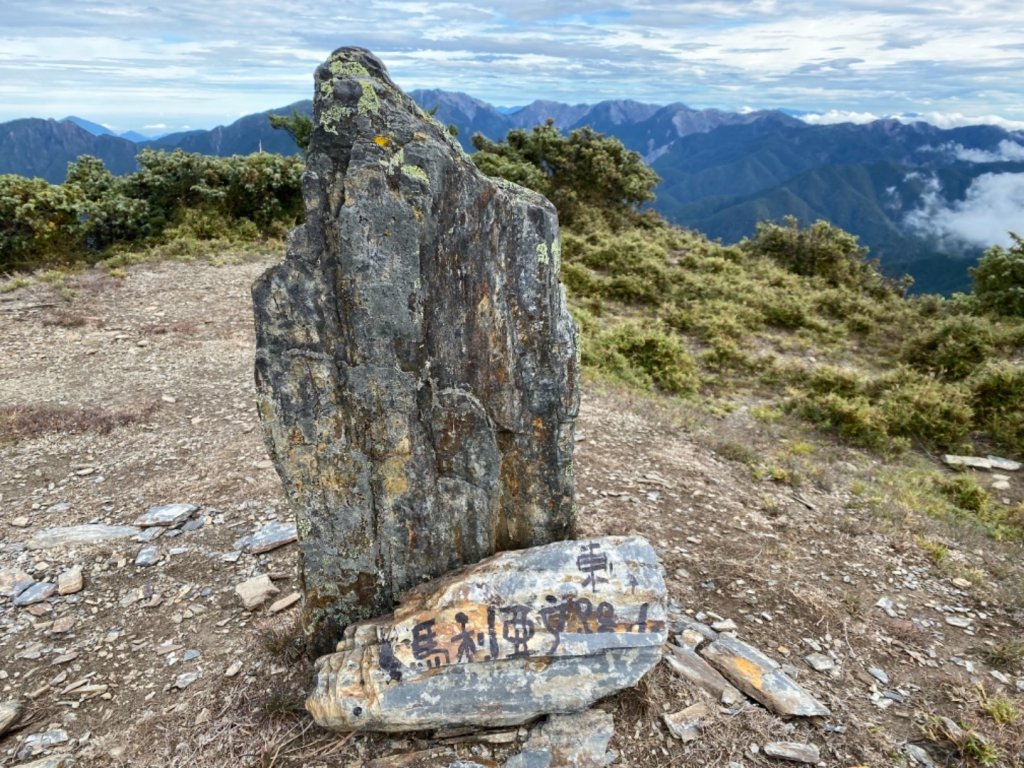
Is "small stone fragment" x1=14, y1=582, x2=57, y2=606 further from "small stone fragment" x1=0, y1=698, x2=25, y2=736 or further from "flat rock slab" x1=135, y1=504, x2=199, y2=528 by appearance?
"small stone fragment" x1=0, y1=698, x2=25, y2=736

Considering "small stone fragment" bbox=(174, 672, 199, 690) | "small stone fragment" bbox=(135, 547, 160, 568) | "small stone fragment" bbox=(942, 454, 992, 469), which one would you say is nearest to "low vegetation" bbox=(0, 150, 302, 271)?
"small stone fragment" bbox=(135, 547, 160, 568)

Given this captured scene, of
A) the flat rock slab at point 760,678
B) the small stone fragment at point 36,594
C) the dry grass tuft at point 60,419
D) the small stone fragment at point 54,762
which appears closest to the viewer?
the small stone fragment at point 54,762

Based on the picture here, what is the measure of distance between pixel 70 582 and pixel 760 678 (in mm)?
6135

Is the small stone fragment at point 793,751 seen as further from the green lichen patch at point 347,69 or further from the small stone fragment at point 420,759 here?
the green lichen patch at point 347,69

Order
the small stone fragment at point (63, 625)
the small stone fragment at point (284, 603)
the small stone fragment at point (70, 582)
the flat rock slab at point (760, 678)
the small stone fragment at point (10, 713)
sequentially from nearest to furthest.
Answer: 1. the small stone fragment at point (10, 713)
2. the flat rock slab at point (760, 678)
3. the small stone fragment at point (63, 625)
4. the small stone fragment at point (284, 603)
5. the small stone fragment at point (70, 582)

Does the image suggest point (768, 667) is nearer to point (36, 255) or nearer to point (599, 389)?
point (599, 389)

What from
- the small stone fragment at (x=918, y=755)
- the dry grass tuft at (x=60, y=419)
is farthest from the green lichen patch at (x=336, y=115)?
the dry grass tuft at (x=60, y=419)

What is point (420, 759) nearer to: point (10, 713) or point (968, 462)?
point (10, 713)

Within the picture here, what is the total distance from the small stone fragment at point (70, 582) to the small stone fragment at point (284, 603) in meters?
1.93

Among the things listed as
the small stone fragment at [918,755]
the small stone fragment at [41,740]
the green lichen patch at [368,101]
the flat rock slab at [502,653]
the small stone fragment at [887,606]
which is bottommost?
the small stone fragment at [887,606]

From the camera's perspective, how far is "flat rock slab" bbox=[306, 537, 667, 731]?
3998 mm

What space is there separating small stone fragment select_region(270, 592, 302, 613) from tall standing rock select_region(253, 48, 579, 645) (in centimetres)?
93

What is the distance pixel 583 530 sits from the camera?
6707 mm

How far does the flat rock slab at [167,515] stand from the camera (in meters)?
6.71
